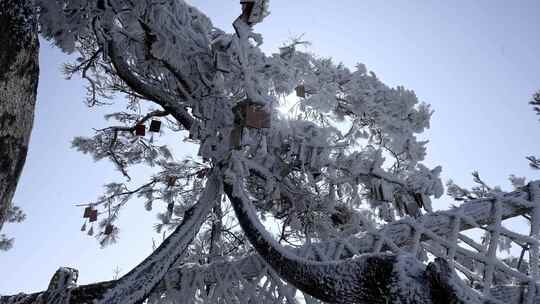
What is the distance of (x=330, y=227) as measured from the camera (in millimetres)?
4367

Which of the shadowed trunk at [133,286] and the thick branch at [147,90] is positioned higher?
the thick branch at [147,90]

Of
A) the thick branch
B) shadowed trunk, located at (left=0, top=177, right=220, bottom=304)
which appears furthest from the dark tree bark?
the thick branch

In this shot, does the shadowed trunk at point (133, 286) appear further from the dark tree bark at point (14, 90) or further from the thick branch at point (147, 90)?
the thick branch at point (147, 90)

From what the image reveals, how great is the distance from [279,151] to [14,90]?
223 centimetres

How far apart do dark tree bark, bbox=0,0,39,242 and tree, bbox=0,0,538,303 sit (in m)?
Answer: 1.06

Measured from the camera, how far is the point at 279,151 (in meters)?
3.51

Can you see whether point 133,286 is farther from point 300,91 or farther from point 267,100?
point 300,91

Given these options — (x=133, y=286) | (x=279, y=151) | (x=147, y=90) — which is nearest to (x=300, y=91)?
(x=279, y=151)

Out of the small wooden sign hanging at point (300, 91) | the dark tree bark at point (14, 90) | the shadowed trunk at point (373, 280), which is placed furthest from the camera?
the small wooden sign hanging at point (300, 91)

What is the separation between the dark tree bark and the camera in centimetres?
161

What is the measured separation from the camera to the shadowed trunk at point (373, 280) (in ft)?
3.71

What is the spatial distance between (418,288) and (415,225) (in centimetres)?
137

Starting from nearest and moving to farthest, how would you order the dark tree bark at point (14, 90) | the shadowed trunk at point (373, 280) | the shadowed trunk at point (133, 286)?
the shadowed trunk at point (373, 280)
the dark tree bark at point (14, 90)
the shadowed trunk at point (133, 286)

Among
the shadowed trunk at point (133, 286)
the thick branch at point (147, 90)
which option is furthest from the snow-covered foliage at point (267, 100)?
the shadowed trunk at point (133, 286)
